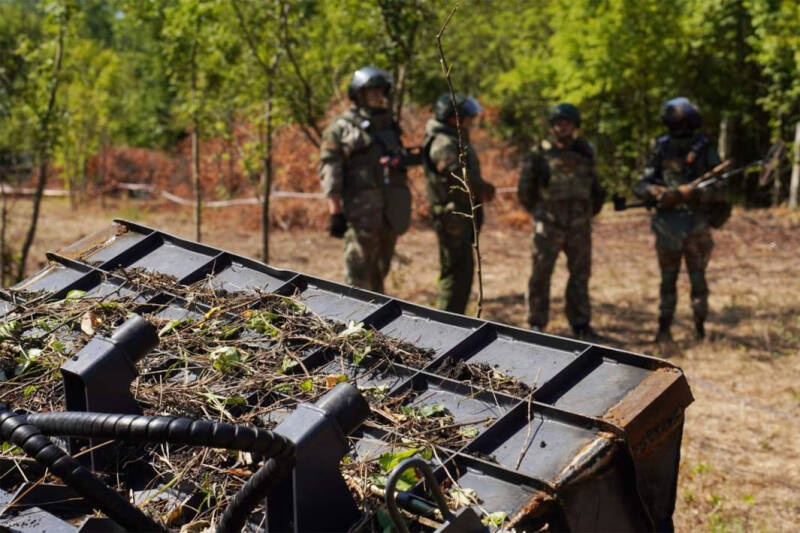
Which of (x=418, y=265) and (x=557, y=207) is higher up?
(x=557, y=207)

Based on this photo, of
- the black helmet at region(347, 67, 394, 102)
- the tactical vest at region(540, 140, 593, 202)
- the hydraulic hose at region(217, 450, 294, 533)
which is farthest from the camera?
the tactical vest at region(540, 140, 593, 202)

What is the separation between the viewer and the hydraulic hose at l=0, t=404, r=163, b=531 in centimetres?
188

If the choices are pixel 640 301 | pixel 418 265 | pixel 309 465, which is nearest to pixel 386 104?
pixel 640 301

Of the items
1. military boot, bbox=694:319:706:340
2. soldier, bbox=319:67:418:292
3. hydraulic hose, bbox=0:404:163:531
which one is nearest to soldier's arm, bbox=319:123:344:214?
soldier, bbox=319:67:418:292

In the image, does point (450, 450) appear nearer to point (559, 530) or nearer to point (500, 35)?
point (559, 530)

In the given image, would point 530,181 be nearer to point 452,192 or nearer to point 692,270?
point 452,192

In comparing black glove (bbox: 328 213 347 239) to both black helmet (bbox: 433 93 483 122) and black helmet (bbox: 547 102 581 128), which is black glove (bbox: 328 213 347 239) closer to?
black helmet (bbox: 433 93 483 122)

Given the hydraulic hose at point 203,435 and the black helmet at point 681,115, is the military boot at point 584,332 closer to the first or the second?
the black helmet at point 681,115

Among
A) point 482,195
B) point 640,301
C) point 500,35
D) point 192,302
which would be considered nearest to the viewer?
point 192,302

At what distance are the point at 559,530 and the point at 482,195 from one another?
5.04 m

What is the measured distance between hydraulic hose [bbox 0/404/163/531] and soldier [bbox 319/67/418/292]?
17.0 ft

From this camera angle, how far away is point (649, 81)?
16047mm

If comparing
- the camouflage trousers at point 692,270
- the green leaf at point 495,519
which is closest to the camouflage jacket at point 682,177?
the camouflage trousers at point 692,270

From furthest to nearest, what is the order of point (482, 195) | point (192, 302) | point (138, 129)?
1. point (138, 129)
2. point (482, 195)
3. point (192, 302)
